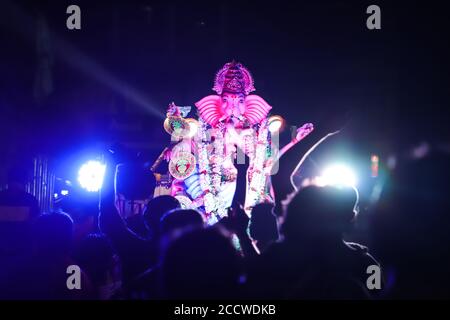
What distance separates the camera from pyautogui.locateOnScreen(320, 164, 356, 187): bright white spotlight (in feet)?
27.6

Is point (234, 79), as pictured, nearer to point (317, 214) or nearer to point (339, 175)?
point (339, 175)

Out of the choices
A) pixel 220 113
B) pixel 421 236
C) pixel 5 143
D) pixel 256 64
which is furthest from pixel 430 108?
pixel 5 143

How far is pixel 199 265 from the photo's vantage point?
1.85 meters

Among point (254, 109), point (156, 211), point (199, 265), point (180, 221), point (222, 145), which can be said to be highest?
point (254, 109)

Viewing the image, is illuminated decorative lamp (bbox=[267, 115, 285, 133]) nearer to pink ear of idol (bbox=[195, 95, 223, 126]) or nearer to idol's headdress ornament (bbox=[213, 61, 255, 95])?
idol's headdress ornament (bbox=[213, 61, 255, 95])

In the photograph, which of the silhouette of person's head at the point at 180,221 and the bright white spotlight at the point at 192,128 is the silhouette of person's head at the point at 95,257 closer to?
the silhouette of person's head at the point at 180,221

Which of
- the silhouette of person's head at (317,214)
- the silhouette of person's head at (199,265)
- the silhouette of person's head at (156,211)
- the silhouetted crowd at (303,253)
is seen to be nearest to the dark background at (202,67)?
the silhouette of person's head at (156,211)

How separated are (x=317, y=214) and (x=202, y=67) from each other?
21.9 feet

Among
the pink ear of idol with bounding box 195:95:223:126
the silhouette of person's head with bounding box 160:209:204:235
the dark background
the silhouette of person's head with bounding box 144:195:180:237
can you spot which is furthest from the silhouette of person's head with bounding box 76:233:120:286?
the pink ear of idol with bounding box 195:95:223:126

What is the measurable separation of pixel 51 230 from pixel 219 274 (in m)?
1.08

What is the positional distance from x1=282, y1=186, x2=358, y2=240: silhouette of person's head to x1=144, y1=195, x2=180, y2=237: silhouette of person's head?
1.09 meters

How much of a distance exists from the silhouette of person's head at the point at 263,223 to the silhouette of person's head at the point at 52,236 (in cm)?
111

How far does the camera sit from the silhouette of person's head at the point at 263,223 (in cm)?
288

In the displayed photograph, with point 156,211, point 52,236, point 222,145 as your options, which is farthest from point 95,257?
point 222,145
